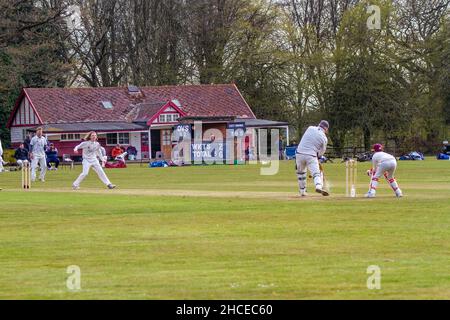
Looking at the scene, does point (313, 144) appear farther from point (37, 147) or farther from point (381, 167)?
point (37, 147)

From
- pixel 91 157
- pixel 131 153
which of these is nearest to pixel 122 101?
pixel 131 153

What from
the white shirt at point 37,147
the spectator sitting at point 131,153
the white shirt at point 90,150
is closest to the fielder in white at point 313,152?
the white shirt at point 90,150

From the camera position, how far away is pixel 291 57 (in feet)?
290


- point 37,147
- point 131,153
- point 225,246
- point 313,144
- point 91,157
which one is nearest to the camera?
point 225,246

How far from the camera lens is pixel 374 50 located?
83.6 meters

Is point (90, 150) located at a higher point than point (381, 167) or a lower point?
higher

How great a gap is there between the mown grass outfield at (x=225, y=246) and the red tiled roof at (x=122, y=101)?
180 feet

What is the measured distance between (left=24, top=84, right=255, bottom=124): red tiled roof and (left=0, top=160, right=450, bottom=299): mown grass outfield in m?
54.7

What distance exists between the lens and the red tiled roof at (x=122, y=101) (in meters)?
84.3

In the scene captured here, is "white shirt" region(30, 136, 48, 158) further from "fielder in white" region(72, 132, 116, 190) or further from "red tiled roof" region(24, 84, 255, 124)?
"red tiled roof" region(24, 84, 255, 124)

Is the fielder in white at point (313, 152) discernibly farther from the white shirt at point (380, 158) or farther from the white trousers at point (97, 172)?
the white trousers at point (97, 172)

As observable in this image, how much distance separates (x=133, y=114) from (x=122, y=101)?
136 cm

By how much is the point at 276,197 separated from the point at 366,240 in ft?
37.0
